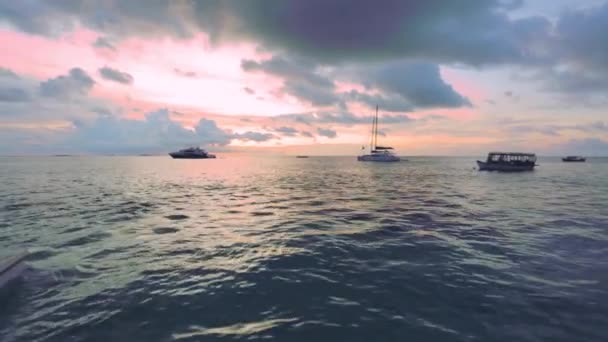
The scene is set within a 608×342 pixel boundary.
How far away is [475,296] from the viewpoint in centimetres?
806

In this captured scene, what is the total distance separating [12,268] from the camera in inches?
360

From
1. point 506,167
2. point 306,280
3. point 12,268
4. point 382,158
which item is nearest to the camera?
point 12,268

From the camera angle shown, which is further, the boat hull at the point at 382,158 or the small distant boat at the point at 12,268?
the boat hull at the point at 382,158

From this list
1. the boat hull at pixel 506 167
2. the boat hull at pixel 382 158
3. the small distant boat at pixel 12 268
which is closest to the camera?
the small distant boat at pixel 12 268

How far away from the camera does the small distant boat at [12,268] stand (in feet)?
28.1

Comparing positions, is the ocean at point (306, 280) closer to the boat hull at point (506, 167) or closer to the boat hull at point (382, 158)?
the boat hull at point (506, 167)

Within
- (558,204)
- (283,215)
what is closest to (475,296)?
(283,215)

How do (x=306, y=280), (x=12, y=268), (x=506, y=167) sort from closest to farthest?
1. (x=12, y=268)
2. (x=306, y=280)
3. (x=506, y=167)

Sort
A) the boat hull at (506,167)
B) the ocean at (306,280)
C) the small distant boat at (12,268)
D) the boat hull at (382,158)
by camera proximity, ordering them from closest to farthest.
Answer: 1. the ocean at (306,280)
2. the small distant boat at (12,268)
3. the boat hull at (506,167)
4. the boat hull at (382,158)

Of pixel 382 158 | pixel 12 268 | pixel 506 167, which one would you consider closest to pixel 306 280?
pixel 12 268

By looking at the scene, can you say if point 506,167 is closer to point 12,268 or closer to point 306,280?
point 306,280

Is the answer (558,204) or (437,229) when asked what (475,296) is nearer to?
(437,229)

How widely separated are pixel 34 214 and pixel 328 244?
20412mm

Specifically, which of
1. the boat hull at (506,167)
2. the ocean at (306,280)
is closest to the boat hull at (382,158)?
the boat hull at (506,167)
